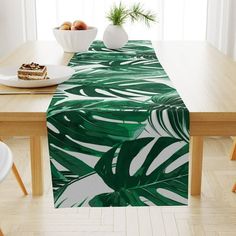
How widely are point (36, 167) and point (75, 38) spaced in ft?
2.31

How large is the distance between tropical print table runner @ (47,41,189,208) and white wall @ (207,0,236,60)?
6.19ft

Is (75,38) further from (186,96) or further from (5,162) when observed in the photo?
(5,162)

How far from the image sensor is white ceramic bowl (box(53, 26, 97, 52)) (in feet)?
7.75

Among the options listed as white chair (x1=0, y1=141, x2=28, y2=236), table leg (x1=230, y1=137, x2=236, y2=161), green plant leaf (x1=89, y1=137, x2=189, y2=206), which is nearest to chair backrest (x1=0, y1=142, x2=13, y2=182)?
white chair (x1=0, y1=141, x2=28, y2=236)

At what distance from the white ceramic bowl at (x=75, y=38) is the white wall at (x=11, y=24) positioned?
112 centimetres

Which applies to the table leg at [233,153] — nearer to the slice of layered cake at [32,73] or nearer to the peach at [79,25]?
the peach at [79,25]

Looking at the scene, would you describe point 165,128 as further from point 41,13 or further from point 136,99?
point 41,13

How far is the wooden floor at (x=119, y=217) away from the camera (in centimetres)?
227

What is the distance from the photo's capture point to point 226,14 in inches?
131

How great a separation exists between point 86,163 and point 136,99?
258mm

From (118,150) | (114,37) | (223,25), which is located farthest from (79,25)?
(223,25)

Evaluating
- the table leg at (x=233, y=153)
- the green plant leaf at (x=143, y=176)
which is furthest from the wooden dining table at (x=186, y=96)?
the table leg at (x=233, y=153)

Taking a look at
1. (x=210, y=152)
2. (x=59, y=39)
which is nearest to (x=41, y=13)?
(x=59, y=39)

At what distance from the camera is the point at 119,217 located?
2395 mm
